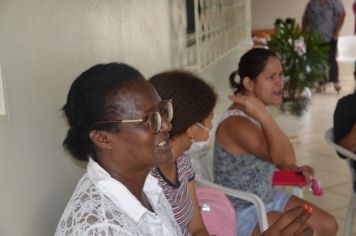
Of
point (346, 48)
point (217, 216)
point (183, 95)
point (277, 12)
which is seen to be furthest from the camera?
point (277, 12)

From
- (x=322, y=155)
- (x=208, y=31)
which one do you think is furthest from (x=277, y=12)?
(x=208, y=31)

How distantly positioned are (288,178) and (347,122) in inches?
16.7

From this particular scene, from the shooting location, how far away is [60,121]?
160 cm

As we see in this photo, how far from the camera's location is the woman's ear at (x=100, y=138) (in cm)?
133

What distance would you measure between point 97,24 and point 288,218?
85cm

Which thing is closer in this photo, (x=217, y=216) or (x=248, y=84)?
(x=217, y=216)

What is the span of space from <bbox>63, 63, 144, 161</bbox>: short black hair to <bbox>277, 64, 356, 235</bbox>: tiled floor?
243 cm

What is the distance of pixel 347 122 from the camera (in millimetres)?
2668

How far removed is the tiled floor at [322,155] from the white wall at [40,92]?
2236mm

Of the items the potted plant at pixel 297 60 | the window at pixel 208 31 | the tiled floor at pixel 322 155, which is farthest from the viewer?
the potted plant at pixel 297 60

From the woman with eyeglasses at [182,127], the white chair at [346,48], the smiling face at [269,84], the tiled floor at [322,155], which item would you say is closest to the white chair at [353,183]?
the smiling face at [269,84]

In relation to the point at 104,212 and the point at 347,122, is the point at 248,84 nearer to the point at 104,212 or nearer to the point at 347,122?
the point at 347,122

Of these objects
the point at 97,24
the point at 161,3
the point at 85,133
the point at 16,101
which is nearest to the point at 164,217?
the point at 85,133

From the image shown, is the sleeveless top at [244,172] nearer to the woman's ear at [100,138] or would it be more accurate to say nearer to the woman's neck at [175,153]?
the woman's neck at [175,153]
